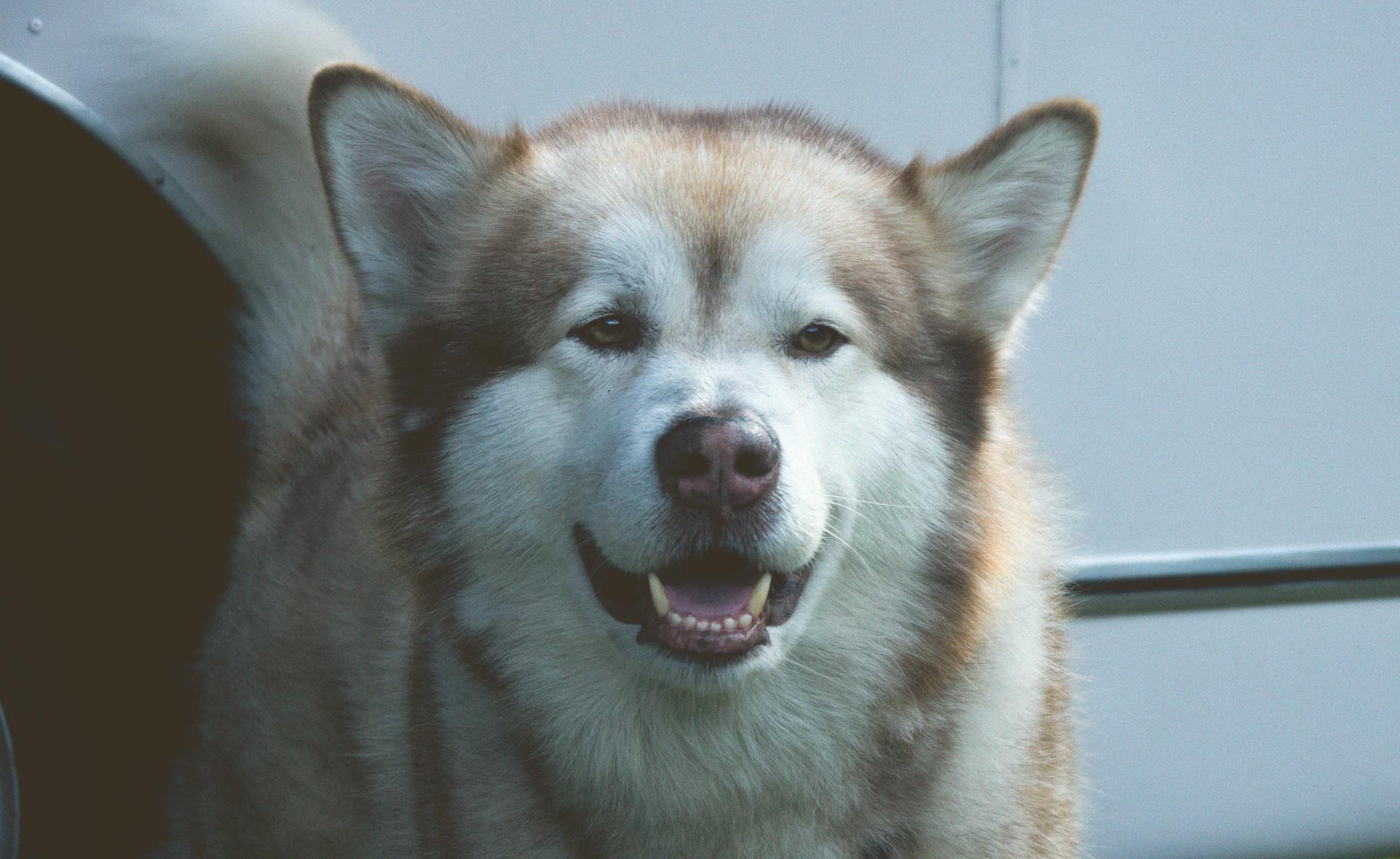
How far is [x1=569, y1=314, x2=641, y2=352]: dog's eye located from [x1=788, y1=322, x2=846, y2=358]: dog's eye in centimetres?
27

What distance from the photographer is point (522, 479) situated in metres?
2.27

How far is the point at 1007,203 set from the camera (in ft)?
8.30

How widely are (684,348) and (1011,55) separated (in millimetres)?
1246

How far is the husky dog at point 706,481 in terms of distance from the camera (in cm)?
217

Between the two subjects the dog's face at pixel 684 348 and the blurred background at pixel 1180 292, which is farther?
the blurred background at pixel 1180 292

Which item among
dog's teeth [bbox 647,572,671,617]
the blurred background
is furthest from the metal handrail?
dog's teeth [bbox 647,572,671,617]

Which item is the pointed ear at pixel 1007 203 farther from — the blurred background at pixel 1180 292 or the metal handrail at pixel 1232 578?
the metal handrail at pixel 1232 578

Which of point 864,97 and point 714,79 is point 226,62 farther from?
point 864,97

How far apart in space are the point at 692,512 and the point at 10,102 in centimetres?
180

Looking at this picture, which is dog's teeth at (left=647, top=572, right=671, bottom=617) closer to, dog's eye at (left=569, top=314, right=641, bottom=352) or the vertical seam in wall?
dog's eye at (left=569, top=314, right=641, bottom=352)

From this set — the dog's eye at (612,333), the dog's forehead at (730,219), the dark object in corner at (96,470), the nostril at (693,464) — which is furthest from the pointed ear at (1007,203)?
the dark object in corner at (96,470)

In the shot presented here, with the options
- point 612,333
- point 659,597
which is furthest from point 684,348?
point 659,597

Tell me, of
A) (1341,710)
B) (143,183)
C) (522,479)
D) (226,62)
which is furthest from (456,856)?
(1341,710)

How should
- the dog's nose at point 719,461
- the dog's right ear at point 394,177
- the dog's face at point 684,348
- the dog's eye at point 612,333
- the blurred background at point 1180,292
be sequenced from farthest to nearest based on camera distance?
the blurred background at point 1180,292 → the dog's right ear at point 394,177 → the dog's eye at point 612,333 → the dog's face at point 684,348 → the dog's nose at point 719,461
